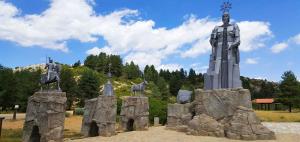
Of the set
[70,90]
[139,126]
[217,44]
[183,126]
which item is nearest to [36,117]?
[139,126]

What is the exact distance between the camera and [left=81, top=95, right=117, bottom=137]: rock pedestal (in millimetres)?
22336

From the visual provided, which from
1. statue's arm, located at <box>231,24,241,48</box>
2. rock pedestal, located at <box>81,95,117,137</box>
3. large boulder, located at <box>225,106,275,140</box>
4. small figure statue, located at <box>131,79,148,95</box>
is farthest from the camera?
small figure statue, located at <box>131,79,148,95</box>

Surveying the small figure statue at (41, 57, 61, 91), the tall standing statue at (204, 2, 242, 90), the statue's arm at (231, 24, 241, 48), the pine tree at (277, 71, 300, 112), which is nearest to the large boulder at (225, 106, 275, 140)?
the tall standing statue at (204, 2, 242, 90)

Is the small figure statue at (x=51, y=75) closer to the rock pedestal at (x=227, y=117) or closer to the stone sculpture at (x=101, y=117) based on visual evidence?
the stone sculpture at (x=101, y=117)

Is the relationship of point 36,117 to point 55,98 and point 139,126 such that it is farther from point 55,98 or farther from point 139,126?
point 139,126

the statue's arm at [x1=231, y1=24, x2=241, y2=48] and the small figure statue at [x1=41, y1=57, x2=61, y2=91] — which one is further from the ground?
the statue's arm at [x1=231, y1=24, x2=241, y2=48]

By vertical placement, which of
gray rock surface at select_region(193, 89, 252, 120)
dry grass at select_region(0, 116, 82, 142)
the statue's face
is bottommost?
dry grass at select_region(0, 116, 82, 142)

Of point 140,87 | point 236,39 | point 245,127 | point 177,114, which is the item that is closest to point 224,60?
point 236,39

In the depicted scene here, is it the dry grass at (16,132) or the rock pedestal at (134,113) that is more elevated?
the rock pedestal at (134,113)

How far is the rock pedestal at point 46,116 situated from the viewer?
16594mm

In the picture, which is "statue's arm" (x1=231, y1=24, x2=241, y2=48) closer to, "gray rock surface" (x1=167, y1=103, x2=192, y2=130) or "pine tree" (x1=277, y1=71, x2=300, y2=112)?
"gray rock surface" (x1=167, y1=103, x2=192, y2=130)

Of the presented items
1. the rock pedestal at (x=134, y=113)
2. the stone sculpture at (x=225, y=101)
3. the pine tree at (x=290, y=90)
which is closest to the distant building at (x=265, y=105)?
the pine tree at (x=290, y=90)

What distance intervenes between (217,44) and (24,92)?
94.5ft

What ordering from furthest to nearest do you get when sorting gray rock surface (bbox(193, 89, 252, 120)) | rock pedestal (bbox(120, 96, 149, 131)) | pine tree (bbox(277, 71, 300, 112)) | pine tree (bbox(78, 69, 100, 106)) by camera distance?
1. pine tree (bbox(78, 69, 100, 106))
2. pine tree (bbox(277, 71, 300, 112))
3. rock pedestal (bbox(120, 96, 149, 131))
4. gray rock surface (bbox(193, 89, 252, 120))
